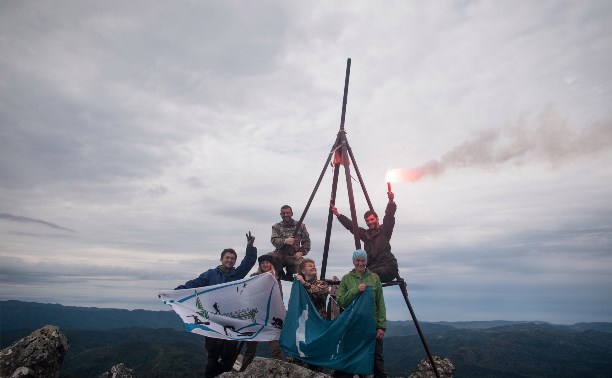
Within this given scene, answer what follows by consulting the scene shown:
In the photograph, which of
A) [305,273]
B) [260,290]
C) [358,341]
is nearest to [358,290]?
[358,341]

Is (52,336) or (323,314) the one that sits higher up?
(323,314)

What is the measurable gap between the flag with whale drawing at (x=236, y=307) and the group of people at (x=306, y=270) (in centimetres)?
58

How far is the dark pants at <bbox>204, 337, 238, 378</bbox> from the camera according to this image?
11.9 metres

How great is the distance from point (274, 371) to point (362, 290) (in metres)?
3.29

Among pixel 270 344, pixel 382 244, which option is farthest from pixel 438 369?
pixel 270 344

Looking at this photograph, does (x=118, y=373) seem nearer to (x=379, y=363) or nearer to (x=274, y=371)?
(x=274, y=371)

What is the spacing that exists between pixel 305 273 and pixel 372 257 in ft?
9.02

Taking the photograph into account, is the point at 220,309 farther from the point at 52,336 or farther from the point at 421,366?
the point at 421,366

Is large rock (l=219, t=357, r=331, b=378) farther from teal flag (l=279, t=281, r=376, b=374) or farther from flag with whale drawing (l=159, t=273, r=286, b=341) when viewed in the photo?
flag with whale drawing (l=159, t=273, r=286, b=341)

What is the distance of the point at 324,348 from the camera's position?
9.99m

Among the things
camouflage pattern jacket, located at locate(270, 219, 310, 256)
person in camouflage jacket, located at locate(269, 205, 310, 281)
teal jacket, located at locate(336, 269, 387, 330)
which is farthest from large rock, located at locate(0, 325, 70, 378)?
teal jacket, located at locate(336, 269, 387, 330)

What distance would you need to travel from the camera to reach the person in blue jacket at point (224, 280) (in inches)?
477

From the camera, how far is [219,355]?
39.9 ft

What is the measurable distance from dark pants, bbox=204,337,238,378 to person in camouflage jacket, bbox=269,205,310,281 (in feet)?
10.7
